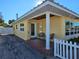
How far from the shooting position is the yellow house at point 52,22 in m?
10.9

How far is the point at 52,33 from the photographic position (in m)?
15.0

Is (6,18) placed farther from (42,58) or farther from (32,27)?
(42,58)

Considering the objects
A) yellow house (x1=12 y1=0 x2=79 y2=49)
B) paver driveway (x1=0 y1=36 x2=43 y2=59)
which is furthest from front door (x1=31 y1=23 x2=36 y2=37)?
paver driveway (x1=0 y1=36 x2=43 y2=59)

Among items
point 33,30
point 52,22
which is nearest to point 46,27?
point 52,22

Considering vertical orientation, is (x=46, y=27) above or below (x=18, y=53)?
above

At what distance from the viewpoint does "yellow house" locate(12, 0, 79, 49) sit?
10.9 metres

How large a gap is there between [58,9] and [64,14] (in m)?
1.64

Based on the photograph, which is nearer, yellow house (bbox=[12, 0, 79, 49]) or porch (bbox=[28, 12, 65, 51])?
porch (bbox=[28, 12, 65, 51])

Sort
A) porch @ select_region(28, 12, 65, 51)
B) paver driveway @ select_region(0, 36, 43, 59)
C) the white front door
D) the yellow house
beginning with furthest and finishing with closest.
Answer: the white front door < the yellow house < porch @ select_region(28, 12, 65, 51) < paver driveway @ select_region(0, 36, 43, 59)

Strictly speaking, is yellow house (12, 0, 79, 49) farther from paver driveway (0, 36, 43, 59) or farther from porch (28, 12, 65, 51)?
paver driveway (0, 36, 43, 59)

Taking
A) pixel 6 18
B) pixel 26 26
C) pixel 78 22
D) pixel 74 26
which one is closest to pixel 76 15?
pixel 74 26

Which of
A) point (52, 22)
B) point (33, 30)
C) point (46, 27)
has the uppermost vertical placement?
point (52, 22)

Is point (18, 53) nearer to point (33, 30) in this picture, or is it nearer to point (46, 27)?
point (46, 27)

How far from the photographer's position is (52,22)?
1528cm
